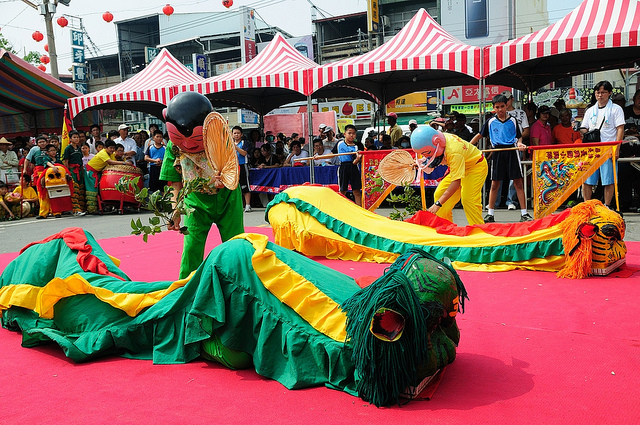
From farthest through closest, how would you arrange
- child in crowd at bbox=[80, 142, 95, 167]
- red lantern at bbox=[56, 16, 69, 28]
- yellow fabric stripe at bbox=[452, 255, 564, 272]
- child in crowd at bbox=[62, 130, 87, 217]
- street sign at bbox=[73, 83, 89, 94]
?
1. street sign at bbox=[73, 83, 89, 94]
2. red lantern at bbox=[56, 16, 69, 28]
3. child in crowd at bbox=[80, 142, 95, 167]
4. child in crowd at bbox=[62, 130, 87, 217]
5. yellow fabric stripe at bbox=[452, 255, 564, 272]

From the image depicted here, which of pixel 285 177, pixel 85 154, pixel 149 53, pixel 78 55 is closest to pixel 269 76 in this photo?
pixel 285 177

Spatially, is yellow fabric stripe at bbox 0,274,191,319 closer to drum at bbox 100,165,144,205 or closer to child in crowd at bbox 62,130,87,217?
drum at bbox 100,165,144,205

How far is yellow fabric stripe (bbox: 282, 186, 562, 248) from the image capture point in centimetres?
453

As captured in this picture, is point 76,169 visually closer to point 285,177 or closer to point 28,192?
point 28,192

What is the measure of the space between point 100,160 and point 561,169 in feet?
27.6

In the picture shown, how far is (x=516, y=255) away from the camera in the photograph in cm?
449

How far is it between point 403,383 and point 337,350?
284mm

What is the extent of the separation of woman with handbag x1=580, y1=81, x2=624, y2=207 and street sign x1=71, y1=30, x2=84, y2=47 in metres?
36.3

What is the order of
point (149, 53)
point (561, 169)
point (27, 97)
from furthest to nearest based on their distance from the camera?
point (149, 53), point (27, 97), point (561, 169)

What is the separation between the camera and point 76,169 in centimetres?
1102

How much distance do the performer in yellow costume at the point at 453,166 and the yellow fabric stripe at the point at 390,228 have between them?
0.60m

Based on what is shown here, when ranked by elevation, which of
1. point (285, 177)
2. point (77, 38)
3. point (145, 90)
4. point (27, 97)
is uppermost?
point (77, 38)

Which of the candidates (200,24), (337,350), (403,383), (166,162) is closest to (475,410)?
(403,383)


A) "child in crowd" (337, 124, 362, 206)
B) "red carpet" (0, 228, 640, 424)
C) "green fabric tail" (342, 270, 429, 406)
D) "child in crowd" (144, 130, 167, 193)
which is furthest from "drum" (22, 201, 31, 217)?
"green fabric tail" (342, 270, 429, 406)
